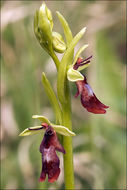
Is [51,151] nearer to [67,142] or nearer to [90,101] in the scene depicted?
[67,142]

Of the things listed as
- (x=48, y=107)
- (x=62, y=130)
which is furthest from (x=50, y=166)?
(x=48, y=107)

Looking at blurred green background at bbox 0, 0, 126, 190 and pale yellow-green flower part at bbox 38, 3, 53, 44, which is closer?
pale yellow-green flower part at bbox 38, 3, 53, 44

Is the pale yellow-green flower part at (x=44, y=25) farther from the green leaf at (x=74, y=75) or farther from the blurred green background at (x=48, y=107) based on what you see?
the blurred green background at (x=48, y=107)

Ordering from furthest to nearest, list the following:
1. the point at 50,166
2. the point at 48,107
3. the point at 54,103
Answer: the point at 48,107 < the point at 54,103 < the point at 50,166

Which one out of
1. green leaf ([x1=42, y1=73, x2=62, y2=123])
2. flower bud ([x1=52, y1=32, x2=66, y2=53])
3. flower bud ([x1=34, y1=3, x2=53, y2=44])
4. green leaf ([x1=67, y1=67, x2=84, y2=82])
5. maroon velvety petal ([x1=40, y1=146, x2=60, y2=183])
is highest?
flower bud ([x1=34, y1=3, x2=53, y2=44])

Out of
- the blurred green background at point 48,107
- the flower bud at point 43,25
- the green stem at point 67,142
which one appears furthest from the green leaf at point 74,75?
the blurred green background at point 48,107

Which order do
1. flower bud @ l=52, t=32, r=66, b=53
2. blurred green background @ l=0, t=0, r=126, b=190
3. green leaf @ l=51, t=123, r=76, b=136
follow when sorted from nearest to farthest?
1. green leaf @ l=51, t=123, r=76, b=136
2. flower bud @ l=52, t=32, r=66, b=53
3. blurred green background @ l=0, t=0, r=126, b=190

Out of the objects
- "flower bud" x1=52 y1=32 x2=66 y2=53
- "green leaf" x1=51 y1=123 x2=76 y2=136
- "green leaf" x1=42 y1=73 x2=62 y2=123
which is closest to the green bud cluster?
"flower bud" x1=52 y1=32 x2=66 y2=53

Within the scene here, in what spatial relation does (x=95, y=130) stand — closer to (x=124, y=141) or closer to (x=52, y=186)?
(x=124, y=141)

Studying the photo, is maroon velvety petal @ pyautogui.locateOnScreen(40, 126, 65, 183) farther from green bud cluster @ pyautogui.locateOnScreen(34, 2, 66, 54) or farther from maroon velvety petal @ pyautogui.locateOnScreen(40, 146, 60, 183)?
green bud cluster @ pyautogui.locateOnScreen(34, 2, 66, 54)
